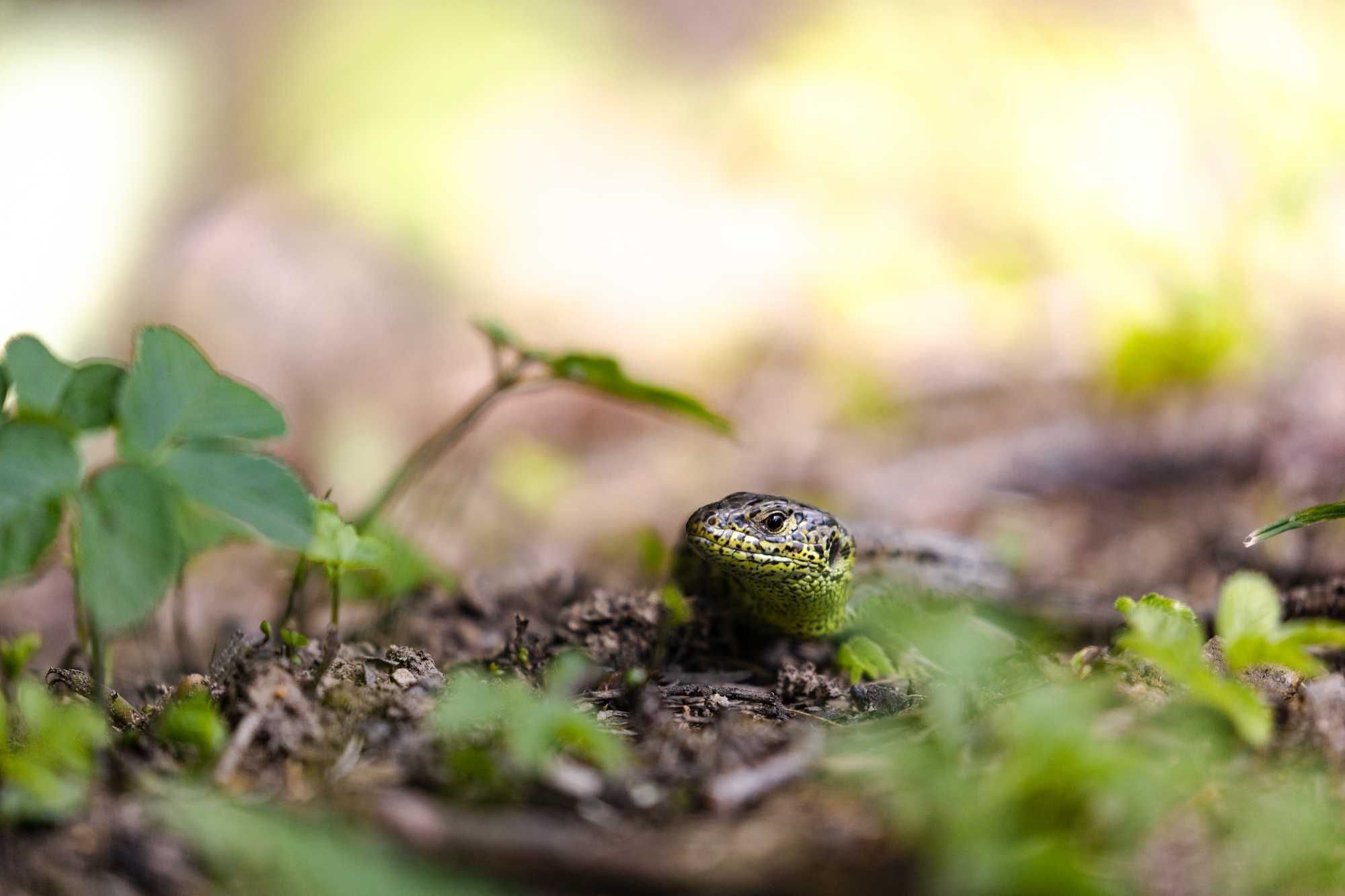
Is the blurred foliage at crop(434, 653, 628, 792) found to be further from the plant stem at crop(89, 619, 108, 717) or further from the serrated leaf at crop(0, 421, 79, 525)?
the serrated leaf at crop(0, 421, 79, 525)

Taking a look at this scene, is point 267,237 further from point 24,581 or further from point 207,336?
point 24,581

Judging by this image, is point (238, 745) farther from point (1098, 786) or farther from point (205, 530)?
point (1098, 786)

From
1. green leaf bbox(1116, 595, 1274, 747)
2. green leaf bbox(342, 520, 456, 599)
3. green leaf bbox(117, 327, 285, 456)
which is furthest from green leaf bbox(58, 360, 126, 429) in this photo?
green leaf bbox(1116, 595, 1274, 747)

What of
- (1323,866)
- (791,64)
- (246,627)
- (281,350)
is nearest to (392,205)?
(281,350)

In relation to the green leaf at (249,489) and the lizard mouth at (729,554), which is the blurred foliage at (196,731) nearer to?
the green leaf at (249,489)

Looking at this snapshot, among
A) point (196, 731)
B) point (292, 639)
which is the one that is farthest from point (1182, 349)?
point (196, 731)

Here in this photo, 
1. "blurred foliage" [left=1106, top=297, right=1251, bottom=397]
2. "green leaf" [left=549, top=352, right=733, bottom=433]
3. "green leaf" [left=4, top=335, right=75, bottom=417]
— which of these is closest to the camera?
"green leaf" [left=4, top=335, right=75, bottom=417]
